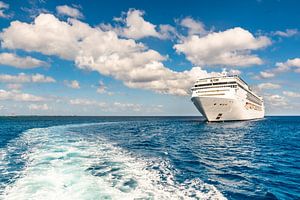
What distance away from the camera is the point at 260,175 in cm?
1925

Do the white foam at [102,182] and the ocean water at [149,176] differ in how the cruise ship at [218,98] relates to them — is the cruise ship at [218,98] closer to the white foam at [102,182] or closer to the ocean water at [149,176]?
the ocean water at [149,176]

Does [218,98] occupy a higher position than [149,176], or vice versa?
[218,98]

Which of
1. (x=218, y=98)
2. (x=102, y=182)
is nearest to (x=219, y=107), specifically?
(x=218, y=98)

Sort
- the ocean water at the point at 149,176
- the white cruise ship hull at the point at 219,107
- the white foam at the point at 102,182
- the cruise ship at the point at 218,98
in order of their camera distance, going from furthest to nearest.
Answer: the cruise ship at the point at 218,98
the white cruise ship hull at the point at 219,107
the ocean water at the point at 149,176
the white foam at the point at 102,182

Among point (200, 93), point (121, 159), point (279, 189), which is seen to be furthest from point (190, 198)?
point (200, 93)

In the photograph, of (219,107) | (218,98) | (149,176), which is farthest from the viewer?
(219,107)

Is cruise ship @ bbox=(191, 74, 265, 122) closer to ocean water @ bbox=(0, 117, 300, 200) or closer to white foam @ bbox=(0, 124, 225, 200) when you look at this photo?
ocean water @ bbox=(0, 117, 300, 200)

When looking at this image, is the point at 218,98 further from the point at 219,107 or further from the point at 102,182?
the point at 102,182

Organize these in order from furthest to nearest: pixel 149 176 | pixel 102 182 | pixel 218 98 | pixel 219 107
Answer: pixel 219 107 < pixel 218 98 < pixel 149 176 < pixel 102 182

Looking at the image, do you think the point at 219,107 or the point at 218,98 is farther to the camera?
the point at 219,107

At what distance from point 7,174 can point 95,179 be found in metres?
6.73

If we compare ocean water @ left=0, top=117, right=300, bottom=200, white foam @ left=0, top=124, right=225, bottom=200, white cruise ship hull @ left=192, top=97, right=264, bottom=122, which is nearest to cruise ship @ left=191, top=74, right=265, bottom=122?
white cruise ship hull @ left=192, top=97, right=264, bottom=122

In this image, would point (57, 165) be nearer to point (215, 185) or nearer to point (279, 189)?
point (215, 185)

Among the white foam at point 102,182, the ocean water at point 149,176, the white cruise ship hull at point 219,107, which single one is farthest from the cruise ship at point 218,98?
the white foam at point 102,182
